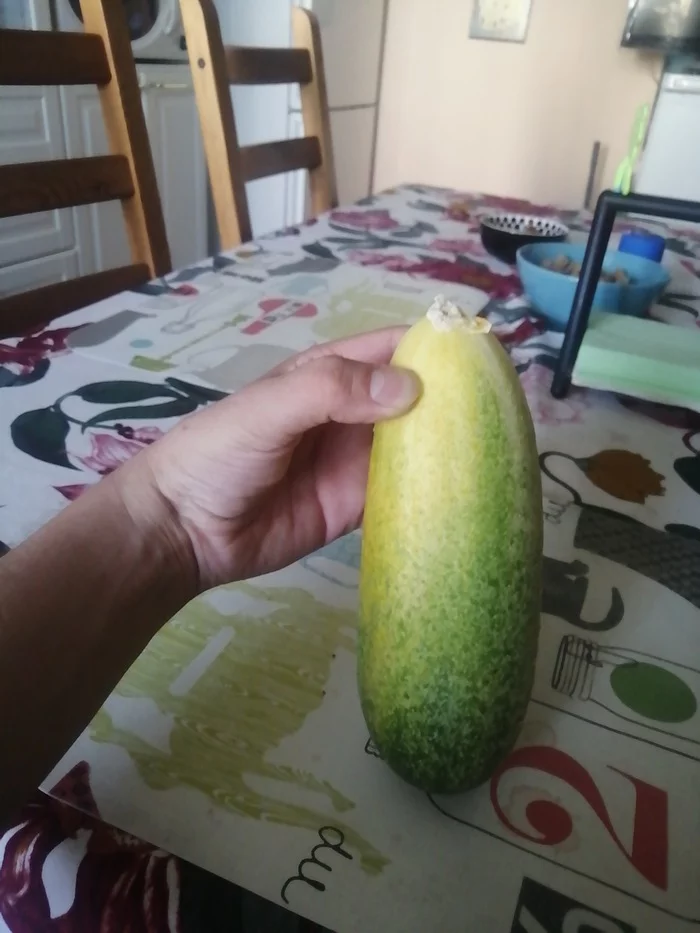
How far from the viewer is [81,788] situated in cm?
33

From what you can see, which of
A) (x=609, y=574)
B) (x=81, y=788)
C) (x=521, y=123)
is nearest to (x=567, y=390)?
(x=609, y=574)

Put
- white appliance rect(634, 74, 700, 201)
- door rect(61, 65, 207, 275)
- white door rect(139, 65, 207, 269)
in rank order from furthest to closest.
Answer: white appliance rect(634, 74, 700, 201)
white door rect(139, 65, 207, 269)
door rect(61, 65, 207, 275)

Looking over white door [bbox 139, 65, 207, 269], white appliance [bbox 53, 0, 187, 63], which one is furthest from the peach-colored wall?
white appliance [bbox 53, 0, 187, 63]

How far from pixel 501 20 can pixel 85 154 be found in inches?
61.6

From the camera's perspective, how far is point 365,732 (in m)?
0.37

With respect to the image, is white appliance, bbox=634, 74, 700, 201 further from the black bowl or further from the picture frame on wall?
the black bowl

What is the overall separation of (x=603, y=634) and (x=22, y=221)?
1844 millimetres

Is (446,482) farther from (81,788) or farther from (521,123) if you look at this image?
(521,123)

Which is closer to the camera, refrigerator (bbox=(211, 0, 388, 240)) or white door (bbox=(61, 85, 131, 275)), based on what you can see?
white door (bbox=(61, 85, 131, 275))

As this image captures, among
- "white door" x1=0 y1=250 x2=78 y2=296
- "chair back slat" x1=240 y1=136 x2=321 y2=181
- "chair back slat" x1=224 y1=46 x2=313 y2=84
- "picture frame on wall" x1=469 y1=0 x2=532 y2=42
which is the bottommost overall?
"white door" x1=0 y1=250 x2=78 y2=296

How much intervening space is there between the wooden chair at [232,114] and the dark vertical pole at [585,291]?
650mm

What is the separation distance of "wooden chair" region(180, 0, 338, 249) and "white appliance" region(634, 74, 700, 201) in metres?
1.54

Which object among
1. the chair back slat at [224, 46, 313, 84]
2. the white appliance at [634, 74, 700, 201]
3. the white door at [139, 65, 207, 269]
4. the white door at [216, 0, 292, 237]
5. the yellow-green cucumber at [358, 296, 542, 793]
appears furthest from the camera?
the white appliance at [634, 74, 700, 201]

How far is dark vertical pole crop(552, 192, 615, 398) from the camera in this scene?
0.65m
